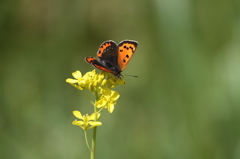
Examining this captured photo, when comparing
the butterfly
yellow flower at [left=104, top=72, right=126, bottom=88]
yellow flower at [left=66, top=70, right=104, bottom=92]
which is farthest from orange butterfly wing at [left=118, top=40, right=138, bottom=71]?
yellow flower at [left=66, top=70, right=104, bottom=92]

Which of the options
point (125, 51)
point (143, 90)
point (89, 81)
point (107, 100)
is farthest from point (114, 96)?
point (143, 90)

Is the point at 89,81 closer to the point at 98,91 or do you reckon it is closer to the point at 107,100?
the point at 98,91

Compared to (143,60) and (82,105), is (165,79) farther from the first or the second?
(143,60)

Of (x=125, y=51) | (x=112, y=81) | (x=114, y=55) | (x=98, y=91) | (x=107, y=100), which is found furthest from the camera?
(x=114, y=55)

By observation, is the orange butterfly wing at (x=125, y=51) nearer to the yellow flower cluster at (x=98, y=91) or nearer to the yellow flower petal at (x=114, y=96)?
the yellow flower cluster at (x=98, y=91)

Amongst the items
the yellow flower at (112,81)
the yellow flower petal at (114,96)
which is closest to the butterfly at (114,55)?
the yellow flower at (112,81)

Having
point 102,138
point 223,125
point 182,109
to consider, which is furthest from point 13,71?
point 223,125
